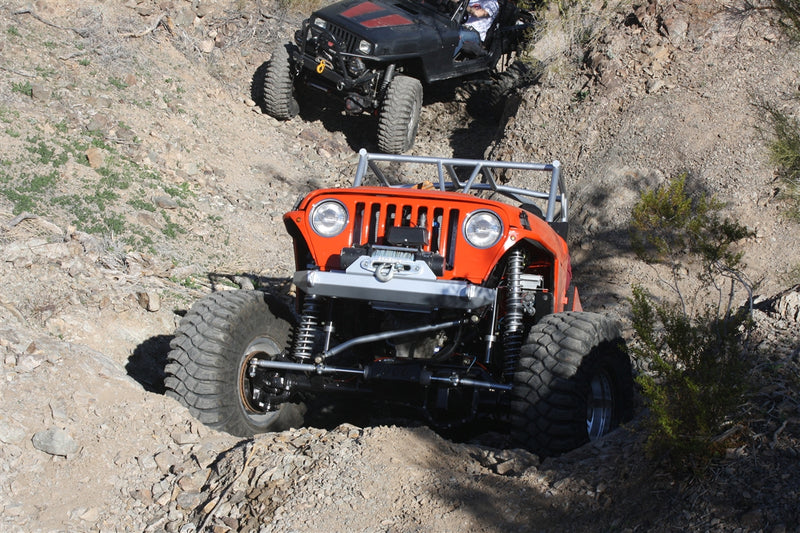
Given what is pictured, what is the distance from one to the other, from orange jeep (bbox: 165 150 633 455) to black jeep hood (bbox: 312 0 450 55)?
6955mm

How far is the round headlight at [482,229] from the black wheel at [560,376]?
0.55 m

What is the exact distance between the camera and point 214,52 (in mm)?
13781

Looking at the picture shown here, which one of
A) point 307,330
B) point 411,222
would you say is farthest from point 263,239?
point 411,222

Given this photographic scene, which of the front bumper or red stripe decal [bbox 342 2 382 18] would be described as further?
red stripe decal [bbox 342 2 382 18]

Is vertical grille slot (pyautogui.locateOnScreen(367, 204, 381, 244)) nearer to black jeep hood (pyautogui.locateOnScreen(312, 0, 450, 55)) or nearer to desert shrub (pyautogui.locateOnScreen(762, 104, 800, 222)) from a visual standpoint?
desert shrub (pyautogui.locateOnScreen(762, 104, 800, 222))

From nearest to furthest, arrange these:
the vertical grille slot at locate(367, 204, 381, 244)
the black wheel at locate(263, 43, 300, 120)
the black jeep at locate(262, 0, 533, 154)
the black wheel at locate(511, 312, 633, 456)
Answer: the black wheel at locate(511, 312, 633, 456)
the vertical grille slot at locate(367, 204, 381, 244)
the black jeep at locate(262, 0, 533, 154)
the black wheel at locate(263, 43, 300, 120)

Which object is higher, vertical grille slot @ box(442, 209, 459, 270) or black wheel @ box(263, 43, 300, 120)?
black wheel @ box(263, 43, 300, 120)

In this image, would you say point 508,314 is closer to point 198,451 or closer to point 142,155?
point 198,451

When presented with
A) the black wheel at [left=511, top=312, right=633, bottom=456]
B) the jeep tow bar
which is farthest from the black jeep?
the black wheel at [left=511, top=312, right=633, bottom=456]

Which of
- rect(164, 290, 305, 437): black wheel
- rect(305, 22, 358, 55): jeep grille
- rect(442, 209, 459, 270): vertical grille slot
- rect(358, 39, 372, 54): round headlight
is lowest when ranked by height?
rect(164, 290, 305, 437): black wheel

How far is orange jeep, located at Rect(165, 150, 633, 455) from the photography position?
4.53 metres

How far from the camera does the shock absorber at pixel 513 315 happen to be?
4824mm

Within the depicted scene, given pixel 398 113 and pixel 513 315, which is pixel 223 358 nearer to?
pixel 513 315

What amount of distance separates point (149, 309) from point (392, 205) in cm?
246
